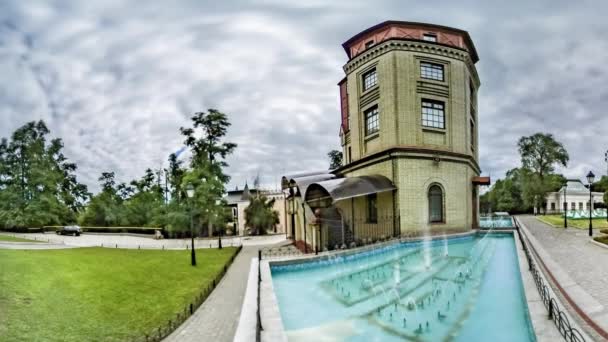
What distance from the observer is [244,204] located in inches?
1743

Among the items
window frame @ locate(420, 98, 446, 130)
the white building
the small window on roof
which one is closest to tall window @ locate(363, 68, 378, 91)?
window frame @ locate(420, 98, 446, 130)

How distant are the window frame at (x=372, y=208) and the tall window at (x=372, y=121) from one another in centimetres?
449

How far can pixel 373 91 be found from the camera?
20.7 metres

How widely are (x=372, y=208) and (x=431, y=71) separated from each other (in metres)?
9.62

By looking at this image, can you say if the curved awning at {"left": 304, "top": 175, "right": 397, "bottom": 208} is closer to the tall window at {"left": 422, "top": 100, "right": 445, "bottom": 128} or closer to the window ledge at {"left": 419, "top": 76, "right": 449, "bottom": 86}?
the tall window at {"left": 422, "top": 100, "right": 445, "bottom": 128}

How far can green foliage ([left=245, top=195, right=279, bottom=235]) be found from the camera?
1337 inches

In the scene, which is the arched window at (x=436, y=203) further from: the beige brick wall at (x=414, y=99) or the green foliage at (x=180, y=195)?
the green foliage at (x=180, y=195)

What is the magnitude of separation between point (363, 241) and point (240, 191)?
1499 inches

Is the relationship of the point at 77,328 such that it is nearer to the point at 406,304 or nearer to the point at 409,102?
the point at 406,304

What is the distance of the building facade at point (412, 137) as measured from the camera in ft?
60.7

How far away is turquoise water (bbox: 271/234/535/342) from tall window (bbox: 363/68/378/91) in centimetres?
1198

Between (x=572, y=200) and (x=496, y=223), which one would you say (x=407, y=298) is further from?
(x=572, y=200)

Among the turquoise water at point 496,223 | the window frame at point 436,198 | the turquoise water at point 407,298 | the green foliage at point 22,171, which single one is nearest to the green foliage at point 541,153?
the turquoise water at point 496,223

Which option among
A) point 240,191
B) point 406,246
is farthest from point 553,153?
point 240,191
